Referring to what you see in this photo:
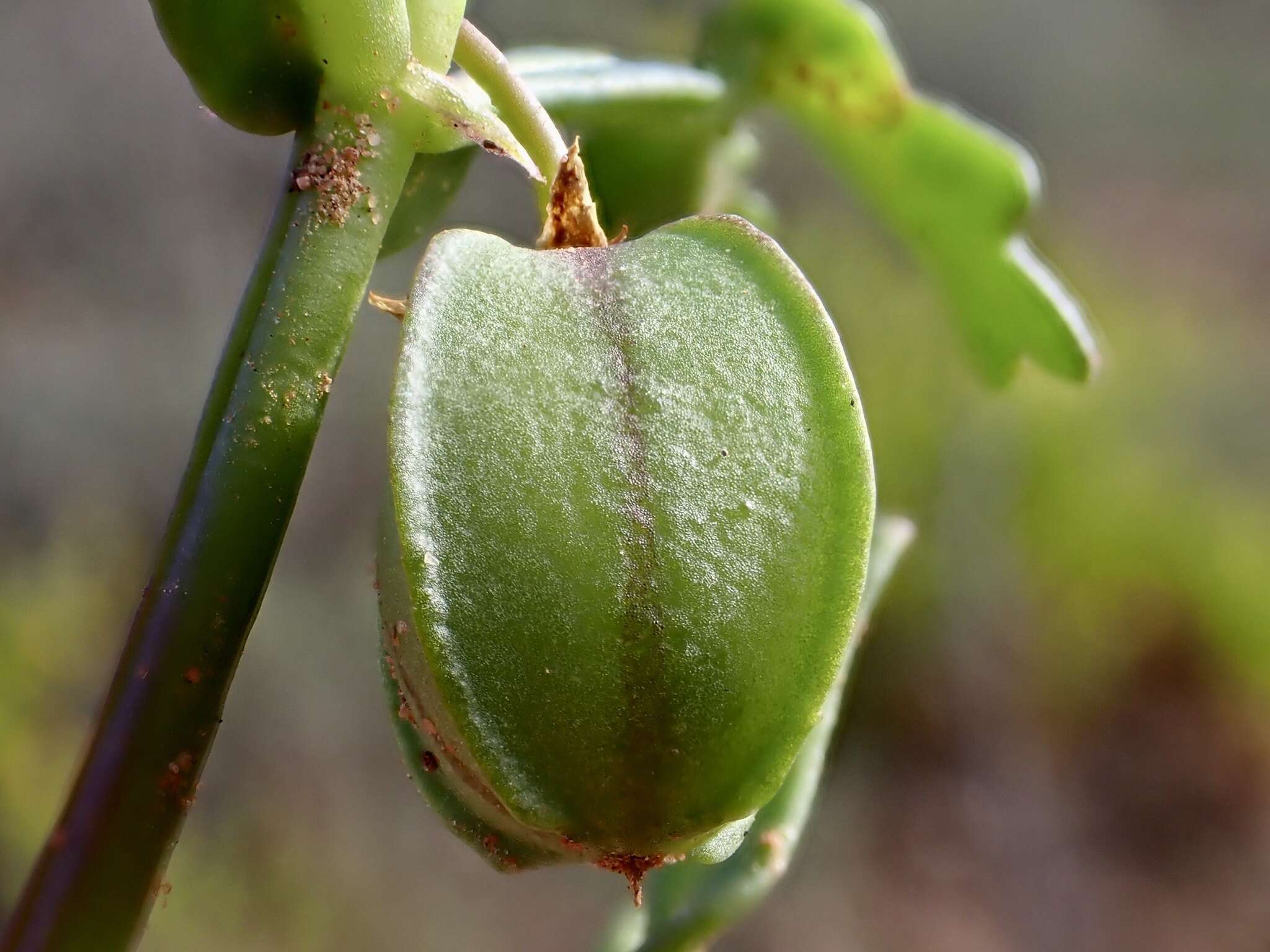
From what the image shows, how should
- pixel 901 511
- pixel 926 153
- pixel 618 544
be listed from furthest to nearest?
pixel 901 511, pixel 926 153, pixel 618 544

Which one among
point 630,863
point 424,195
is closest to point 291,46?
point 424,195

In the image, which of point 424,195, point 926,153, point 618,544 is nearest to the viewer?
point 618,544

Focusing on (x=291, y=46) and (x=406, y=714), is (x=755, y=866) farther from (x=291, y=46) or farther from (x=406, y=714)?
(x=291, y=46)

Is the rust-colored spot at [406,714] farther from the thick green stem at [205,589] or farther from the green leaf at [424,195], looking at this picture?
the green leaf at [424,195]

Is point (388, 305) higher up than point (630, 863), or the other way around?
point (388, 305)

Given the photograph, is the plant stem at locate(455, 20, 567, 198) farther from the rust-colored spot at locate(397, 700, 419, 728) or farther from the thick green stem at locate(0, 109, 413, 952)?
the rust-colored spot at locate(397, 700, 419, 728)

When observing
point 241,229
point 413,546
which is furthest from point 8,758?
point 413,546

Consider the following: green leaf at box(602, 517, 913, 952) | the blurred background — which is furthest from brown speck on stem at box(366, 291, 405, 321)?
the blurred background
